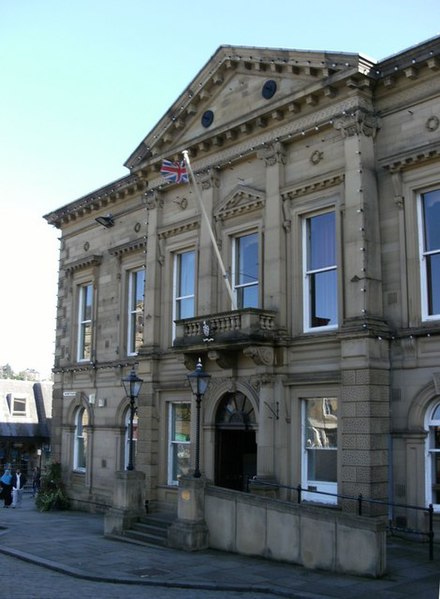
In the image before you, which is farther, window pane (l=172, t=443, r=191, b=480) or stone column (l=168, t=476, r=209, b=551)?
window pane (l=172, t=443, r=191, b=480)

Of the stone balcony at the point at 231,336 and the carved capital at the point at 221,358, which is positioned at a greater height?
the stone balcony at the point at 231,336

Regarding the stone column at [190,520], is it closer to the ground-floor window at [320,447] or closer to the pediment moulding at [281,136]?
the ground-floor window at [320,447]

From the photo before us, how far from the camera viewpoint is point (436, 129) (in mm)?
16484

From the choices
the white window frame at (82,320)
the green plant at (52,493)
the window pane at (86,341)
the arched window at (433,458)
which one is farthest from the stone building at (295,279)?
the white window frame at (82,320)

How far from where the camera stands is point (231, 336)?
18719mm

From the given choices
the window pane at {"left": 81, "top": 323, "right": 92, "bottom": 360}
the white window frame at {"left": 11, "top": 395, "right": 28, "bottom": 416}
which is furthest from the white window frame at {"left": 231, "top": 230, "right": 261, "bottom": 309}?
the white window frame at {"left": 11, "top": 395, "right": 28, "bottom": 416}

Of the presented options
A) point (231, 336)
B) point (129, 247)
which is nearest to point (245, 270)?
point (231, 336)

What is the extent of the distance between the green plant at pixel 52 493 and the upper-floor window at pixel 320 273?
13.7 m

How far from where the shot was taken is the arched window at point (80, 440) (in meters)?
28.1

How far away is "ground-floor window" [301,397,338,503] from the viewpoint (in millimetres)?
17547

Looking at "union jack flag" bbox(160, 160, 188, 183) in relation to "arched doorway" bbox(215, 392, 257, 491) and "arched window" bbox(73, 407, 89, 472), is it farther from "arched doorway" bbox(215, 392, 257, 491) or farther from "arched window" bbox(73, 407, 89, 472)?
"arched window" bbox(73, 407, 89, 472)

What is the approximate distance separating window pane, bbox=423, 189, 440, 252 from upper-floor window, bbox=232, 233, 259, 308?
5.23 metres

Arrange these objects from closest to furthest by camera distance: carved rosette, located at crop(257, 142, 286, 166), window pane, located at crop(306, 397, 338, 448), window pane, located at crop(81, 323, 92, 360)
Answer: window pane, located at crop(306, 397, 338, 448)
carved rosette, located at crop(257, 142, 286, 166)
window pane, located at crop(81, 323, 92, 360)

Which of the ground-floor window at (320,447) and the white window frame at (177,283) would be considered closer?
the ground-floor window at (320,447)
